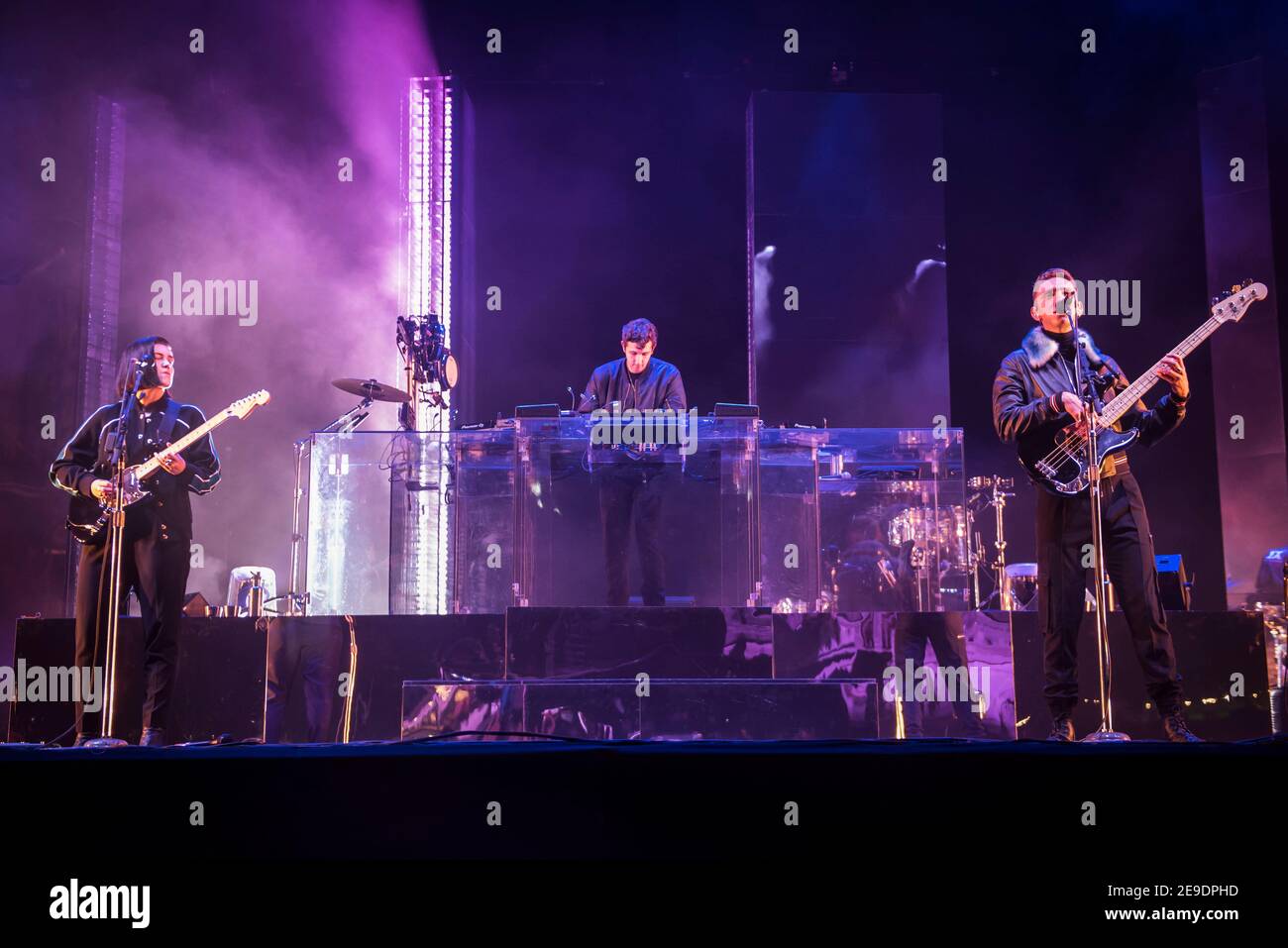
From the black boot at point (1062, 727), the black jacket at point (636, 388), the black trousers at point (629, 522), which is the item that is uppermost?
the black jacket at point (636, 388)

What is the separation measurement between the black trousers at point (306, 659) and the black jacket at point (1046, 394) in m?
3.92

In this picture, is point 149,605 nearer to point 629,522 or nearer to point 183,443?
point 183,443

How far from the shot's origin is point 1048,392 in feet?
16.6

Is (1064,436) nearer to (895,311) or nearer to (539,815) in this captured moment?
(539,815)

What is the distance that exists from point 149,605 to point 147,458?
81 cm

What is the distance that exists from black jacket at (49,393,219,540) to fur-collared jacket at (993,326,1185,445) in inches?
165

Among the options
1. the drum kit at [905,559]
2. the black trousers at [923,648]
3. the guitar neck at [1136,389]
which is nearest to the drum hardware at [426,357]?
the drum kit at [905,559]

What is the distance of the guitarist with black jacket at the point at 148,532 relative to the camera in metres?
5.41

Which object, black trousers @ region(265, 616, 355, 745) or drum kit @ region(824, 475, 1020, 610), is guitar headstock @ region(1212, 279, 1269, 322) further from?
black trousers @ region(265, 616, 355, 745)

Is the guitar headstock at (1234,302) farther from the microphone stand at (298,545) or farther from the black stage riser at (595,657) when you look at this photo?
the microphone stand at (298,545)

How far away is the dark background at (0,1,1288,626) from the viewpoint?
389 inches

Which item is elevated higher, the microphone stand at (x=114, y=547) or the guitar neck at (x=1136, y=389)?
the guitar neck at (x=1136, y=389)
